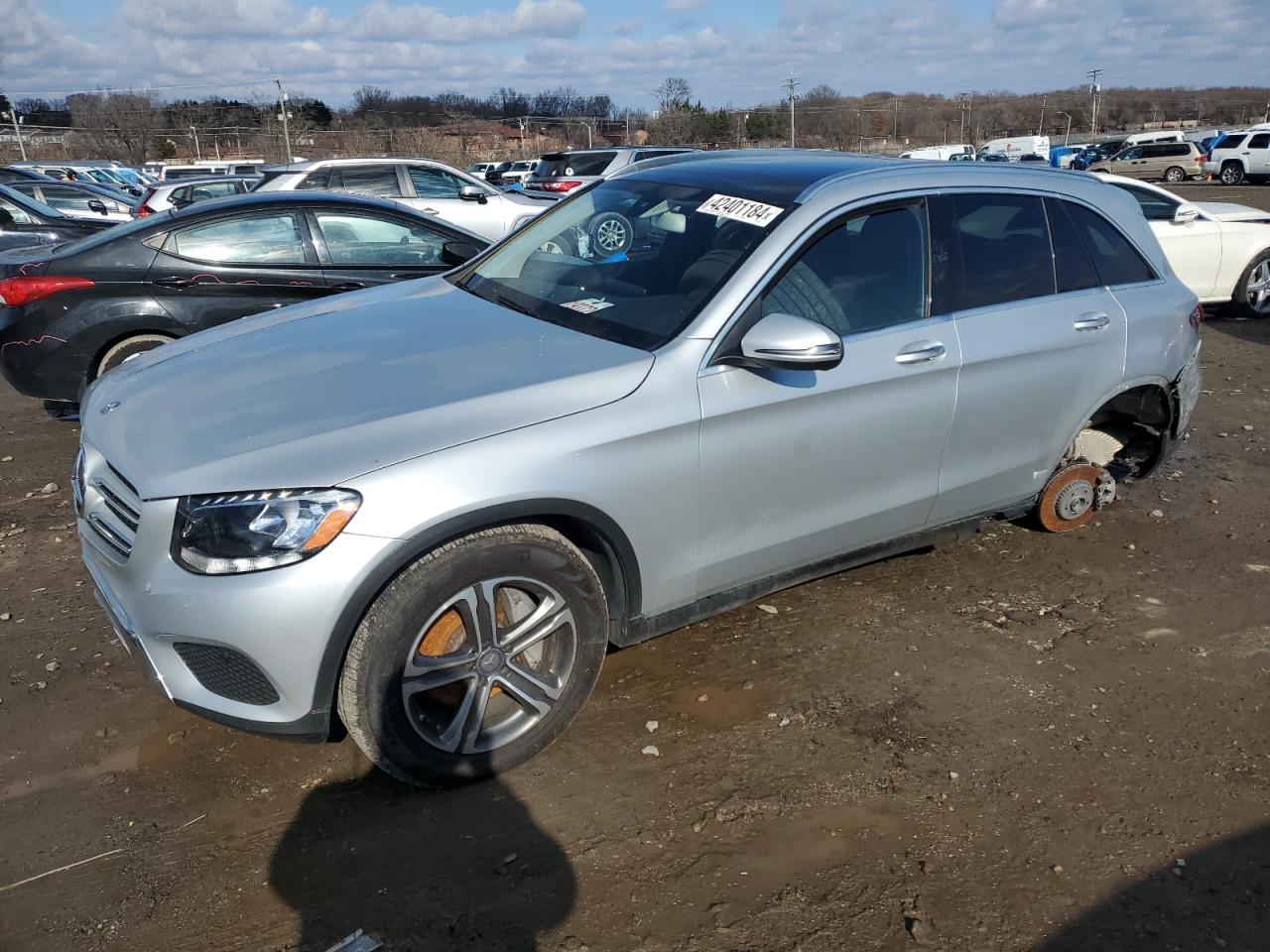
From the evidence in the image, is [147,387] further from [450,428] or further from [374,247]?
[374,247]

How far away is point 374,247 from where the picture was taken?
6848 millimetres

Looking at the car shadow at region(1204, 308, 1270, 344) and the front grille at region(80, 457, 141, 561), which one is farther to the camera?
the car shadow at region(1204, 308, 1270, 344)

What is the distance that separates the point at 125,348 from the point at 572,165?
38.2 ft

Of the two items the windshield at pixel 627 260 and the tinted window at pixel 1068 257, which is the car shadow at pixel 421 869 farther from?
the tinted window at pixel 1068 257

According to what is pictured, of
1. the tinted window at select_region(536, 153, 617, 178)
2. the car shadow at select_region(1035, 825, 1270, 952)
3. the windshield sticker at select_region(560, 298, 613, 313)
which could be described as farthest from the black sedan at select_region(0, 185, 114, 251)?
the car shadow at select_region(1035, 825, 1270, 952)

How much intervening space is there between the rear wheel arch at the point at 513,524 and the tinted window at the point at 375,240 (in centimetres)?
443

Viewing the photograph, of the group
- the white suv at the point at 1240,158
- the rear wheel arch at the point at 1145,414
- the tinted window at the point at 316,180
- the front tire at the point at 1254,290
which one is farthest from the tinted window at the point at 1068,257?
the white suv at the point at 1240,158

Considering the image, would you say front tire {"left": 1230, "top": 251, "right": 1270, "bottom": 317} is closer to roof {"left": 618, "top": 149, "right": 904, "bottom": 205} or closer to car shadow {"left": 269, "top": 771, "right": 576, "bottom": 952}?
roof {"left": 618, "top": 149, "right": 904, "bottom": 205}

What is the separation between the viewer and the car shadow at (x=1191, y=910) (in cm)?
248

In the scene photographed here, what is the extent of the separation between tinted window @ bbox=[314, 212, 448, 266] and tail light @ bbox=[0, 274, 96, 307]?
1.59m

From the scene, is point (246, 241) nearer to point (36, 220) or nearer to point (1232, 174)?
point (36, 220)

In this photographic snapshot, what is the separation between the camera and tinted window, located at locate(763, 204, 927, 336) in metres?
3.40

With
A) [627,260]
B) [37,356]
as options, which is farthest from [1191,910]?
A: [37,356]

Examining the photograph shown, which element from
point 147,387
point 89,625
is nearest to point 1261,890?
point 147,387
